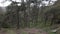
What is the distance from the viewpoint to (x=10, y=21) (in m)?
18.9

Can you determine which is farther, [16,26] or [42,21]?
[42,21]

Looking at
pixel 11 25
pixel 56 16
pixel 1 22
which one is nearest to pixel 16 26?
pixel 11 25

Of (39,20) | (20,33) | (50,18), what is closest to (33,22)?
(39,20)

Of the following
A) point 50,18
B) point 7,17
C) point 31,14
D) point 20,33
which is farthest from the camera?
point 31,14

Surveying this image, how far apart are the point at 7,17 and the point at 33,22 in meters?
6.27

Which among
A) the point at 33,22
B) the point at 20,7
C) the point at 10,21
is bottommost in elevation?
the point at 33,22

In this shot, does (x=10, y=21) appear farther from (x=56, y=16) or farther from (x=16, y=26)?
(x=56, y=16)

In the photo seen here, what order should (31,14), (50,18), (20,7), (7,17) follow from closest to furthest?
1. (20,7)
2. (7,17)
3. (50,18)
4. (31,14)

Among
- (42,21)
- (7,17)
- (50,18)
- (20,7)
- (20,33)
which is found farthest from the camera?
(42,21)

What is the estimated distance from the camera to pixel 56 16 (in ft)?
62.0

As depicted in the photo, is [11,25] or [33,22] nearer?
[11,25]

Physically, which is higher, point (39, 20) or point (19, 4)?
point (19, 4)

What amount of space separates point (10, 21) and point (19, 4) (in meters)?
2.90

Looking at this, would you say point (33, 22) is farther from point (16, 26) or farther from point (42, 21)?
point (16, 26)
